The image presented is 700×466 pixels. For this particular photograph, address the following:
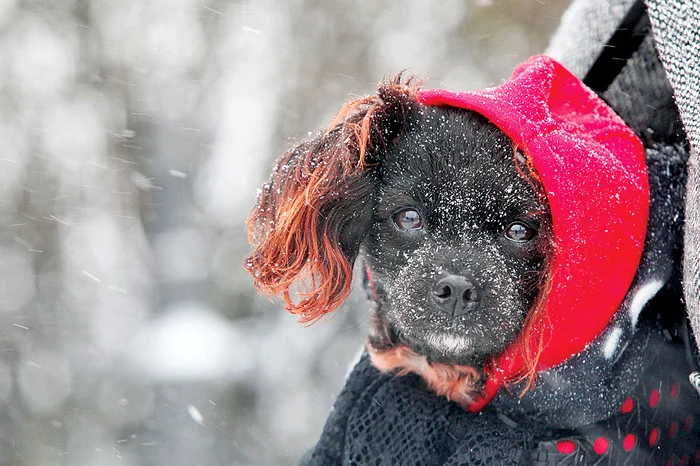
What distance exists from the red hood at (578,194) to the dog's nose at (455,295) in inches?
7.2

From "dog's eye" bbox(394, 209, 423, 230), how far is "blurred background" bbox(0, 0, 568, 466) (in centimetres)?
615

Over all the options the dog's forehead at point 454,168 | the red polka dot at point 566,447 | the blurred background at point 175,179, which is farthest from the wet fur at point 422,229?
the blurred background at point 175,179

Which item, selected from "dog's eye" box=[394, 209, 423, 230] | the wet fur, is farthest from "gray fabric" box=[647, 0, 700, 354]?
"dog's eye" box=[394, 209, 423, 230]

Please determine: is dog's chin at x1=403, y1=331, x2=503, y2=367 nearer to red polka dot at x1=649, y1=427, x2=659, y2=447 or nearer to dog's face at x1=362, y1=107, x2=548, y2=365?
dog's face at x1=362, y1=107, x2=548, y2=365

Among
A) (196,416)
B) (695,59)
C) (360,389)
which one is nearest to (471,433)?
(360,389)

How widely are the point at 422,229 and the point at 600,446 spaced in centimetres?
71

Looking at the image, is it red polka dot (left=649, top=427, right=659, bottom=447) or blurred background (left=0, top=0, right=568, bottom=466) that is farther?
blurred background (left=0, top=0, right=568, bottom=466)

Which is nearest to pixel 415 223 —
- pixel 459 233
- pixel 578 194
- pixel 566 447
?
pixel 459 233

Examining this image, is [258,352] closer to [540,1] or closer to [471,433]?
[540,1]

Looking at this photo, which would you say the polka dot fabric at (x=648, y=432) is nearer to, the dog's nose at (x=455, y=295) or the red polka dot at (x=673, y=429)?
the red polka dot at (x=673, y=429)

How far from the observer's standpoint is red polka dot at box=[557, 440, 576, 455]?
177 centimetres

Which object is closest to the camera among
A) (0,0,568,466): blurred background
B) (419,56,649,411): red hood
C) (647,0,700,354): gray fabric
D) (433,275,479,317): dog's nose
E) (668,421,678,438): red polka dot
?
(647,0,700,354): gray fabric

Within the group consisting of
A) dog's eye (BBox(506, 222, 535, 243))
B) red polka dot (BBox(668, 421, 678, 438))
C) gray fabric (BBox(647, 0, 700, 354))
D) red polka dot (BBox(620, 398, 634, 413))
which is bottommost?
red polka dot (BBox(668, 421, 678, 438))

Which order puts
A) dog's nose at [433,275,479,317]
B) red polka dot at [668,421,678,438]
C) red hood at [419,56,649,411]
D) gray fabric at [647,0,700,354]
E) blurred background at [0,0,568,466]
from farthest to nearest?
blurred background at [0,0,568,466]
red polka dot at [668,421,678,438]
dog's nose at [433,275,479,317]
red hood at [419,56,649,411]
gray fabric at [647,0,700,354]
